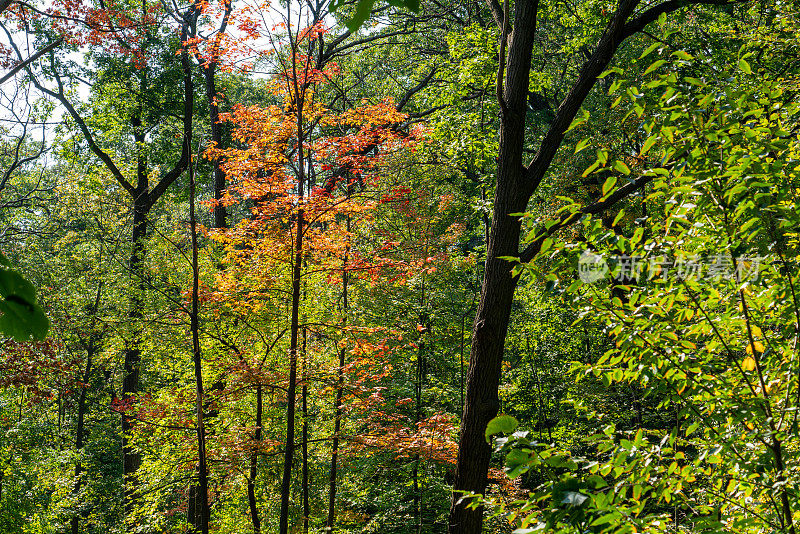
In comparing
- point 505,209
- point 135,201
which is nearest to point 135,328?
point 135,201

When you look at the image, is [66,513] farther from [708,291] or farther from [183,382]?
[708,291]

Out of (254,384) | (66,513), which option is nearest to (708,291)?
(254,384)

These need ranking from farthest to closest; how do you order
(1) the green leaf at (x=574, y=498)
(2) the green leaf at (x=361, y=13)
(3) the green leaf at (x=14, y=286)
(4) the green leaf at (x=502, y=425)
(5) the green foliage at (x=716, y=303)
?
1. (5) the green foliage at (x=716, y=303)
2. (4) the green leaf at (x=502, y=425)
3. (1) the green leaf at (x=574, y=498)
4. (3) the green leaf at (x=14, y=286)
5. (2) the green leaf at (x=361, y=13)

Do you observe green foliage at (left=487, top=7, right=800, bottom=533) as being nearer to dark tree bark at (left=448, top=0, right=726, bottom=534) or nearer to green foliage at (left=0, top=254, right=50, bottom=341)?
green foliage at (left=0, top=254, right=50, bottom=341)

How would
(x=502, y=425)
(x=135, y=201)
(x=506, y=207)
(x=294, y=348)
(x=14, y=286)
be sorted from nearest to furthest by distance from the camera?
(x=14, y=286)
(x=502, y=425)
(x=506, y=207)
(x=294, y=348)
(x=135, y=201)

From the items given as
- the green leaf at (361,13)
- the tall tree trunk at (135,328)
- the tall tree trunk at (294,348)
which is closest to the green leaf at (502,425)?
the green leaf at (361,13)

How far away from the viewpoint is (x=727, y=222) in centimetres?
223

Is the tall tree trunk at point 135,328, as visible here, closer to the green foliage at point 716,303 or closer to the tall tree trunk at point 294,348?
the tall tree trunk at point 294,348

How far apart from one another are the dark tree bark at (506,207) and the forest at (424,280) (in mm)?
26

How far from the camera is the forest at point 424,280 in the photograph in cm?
223

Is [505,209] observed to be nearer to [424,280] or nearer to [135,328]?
[424,280]

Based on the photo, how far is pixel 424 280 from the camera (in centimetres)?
1077

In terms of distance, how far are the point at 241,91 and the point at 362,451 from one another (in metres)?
19.5

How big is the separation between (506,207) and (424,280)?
6.03 meters
